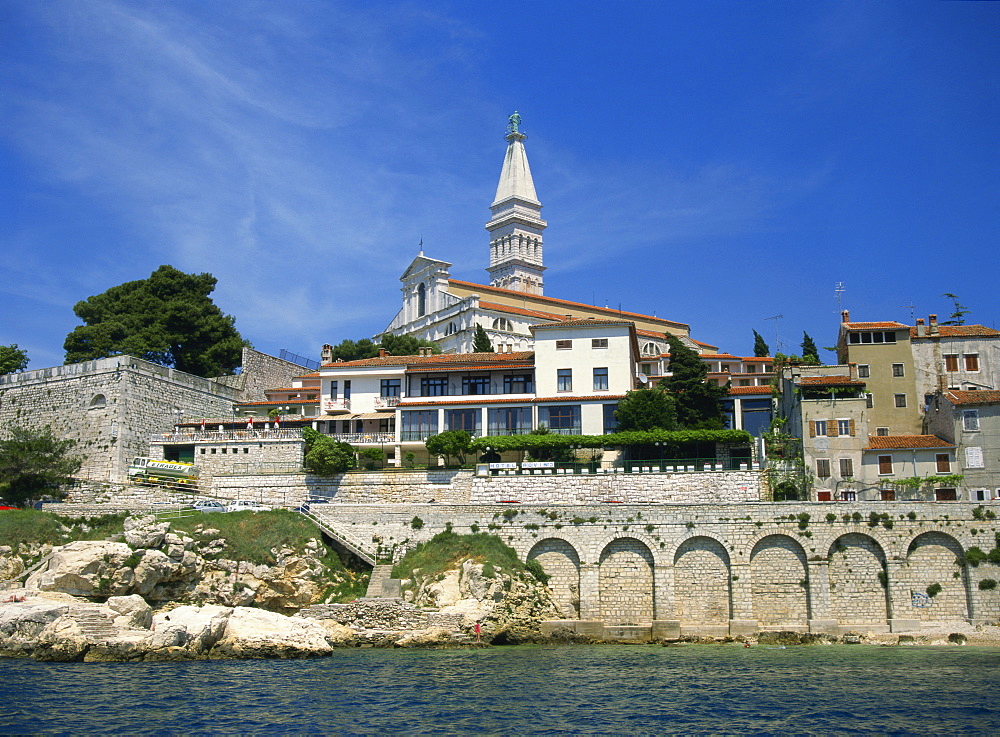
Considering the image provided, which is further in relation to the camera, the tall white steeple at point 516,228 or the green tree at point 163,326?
the tall white steeple at point 516,228

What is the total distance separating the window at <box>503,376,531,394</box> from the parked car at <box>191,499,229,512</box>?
1699 cm

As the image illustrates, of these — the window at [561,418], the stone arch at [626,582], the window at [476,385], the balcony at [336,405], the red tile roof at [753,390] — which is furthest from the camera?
the balcony at [336,405]

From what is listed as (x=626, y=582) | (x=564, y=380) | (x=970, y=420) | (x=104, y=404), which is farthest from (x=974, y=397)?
(x=104, y=404)

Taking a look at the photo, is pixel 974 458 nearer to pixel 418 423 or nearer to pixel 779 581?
pixel 779 581

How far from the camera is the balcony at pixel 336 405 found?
57.0 meters

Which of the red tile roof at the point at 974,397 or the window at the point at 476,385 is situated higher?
the window at the point at 476,385

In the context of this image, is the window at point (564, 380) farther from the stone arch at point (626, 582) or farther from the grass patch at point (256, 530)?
the grass patch at point (256, 530)

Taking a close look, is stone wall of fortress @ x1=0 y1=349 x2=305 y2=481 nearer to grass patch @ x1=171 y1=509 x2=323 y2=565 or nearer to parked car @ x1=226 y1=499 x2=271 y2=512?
parked car @ x1=226 y1=499 x2=271 y2=512

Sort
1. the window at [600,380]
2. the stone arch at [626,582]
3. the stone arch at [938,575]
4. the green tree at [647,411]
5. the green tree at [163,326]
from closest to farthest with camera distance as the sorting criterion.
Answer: the stone arch at [938,575], the stone arch at [626,582], the green tree at [647,411], the window at [600,380], the green tree at [163,326]

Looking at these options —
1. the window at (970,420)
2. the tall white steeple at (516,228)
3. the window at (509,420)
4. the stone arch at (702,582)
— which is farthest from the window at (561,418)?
the tall white steeple at (516,228)

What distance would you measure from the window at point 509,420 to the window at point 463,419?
67 cm

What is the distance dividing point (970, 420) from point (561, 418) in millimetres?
20329

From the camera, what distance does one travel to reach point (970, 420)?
4650cm

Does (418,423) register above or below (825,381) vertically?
below
